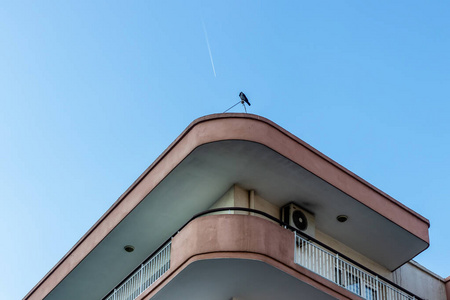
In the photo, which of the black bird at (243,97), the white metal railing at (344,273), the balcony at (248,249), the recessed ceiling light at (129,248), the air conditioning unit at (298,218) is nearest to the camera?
the balcony at (248,249)

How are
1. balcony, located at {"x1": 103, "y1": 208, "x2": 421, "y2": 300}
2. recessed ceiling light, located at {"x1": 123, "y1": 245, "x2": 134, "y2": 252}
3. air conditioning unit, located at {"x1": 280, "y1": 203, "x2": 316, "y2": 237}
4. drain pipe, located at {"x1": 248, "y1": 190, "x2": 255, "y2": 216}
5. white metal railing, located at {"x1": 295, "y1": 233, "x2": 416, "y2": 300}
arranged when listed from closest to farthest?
1. balcony, located at {"x1": 103, "y1": 208, "x2": 421, "y2": 300}
2. white metal railing, located at {"x1": 295, "y1": 233, "x2": 416, "y2": 300}
3. drain pipe, located at {"x1": 248, "y1": 190, "x2": 255, "y2": 216}
4. air conditioning unit, located at {"x1": 280, "y1": 203, "x2": 316, "y2": 237}
5. recessed ceiling light, located at {"x1": 123, "y1": 245, "x2": 134, "y2": 252}

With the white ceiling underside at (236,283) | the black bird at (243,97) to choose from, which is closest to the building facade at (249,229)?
the white ceiling underside at (236,283)

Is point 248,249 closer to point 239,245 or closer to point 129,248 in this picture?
point 239,245

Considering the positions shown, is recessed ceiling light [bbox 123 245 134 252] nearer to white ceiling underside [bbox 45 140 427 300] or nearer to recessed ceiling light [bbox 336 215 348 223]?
white ceiling underside [bbox 45 140 427 300]

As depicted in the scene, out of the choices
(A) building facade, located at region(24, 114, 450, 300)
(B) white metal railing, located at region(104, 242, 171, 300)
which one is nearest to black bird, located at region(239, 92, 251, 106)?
(A) building facade, located at region(24, 114, 450, 300)

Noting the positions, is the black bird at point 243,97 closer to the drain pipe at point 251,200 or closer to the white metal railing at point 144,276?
the drain pipe at point 251,200

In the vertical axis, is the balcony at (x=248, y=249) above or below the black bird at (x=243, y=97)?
below

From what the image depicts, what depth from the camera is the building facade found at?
19.2 meters

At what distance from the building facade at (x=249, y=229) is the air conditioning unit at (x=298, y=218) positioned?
0.03 meters

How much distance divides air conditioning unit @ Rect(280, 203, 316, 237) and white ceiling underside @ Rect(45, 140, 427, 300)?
174mm

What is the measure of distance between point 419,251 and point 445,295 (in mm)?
3076

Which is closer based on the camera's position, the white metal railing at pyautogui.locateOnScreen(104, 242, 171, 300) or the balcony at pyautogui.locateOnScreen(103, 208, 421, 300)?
the balcony at pyautogui.locateOnScreen(103, 208, 421, 300)

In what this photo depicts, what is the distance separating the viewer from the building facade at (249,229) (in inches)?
757

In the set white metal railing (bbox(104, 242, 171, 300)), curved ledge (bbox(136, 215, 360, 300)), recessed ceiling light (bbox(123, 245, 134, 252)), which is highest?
recessed ceiling light (bbox(123, 245, 134, 252))
